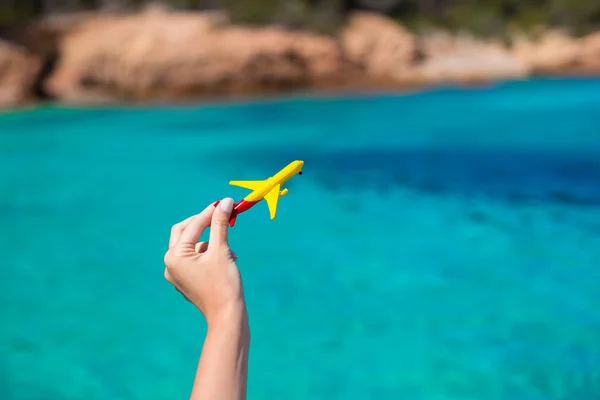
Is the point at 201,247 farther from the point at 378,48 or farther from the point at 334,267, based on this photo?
the point at 378,48

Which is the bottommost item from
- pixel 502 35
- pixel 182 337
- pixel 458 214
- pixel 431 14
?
pixel 182 337

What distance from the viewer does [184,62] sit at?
1736 cm

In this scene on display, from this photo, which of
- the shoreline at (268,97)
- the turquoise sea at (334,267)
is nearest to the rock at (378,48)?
the shoreline at (268,97)

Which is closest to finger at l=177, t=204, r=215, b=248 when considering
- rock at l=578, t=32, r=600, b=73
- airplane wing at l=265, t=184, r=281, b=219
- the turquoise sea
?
airplane wing at l=265, t=184, r=281, b=219

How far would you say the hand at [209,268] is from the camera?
1.21m

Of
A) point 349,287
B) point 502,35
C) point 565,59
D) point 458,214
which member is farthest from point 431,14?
point 349,287

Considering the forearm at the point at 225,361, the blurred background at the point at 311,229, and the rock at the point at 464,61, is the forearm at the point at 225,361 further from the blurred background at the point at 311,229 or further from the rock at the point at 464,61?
the rock at the point at 464,61

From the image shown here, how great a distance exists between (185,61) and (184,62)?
4 centimetres

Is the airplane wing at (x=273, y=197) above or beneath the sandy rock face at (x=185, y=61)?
beneath

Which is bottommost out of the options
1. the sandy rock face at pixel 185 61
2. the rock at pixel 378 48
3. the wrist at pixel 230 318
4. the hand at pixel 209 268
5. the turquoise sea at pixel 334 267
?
the wrist at pixel 230 318

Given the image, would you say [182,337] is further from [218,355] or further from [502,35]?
[502,35]

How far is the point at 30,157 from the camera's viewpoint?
386 inches

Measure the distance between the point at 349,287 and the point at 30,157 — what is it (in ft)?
23.2

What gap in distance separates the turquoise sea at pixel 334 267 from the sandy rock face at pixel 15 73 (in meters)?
7.25
